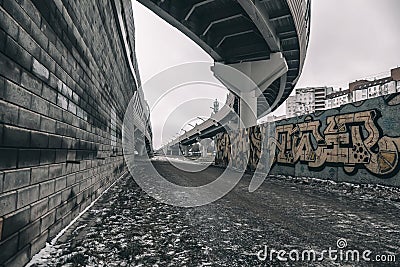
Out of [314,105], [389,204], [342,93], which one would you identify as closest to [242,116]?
[389,204]

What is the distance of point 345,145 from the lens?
34.7ft

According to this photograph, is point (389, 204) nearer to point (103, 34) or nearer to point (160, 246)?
point (160, 246)

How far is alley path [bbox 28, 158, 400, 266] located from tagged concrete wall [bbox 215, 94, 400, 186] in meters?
2.83

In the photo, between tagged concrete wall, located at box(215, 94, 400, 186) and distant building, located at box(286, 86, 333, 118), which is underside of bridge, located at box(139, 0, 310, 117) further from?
distant building, located at box(286, 86, 333, 118)

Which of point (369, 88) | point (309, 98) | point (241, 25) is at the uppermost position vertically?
point (309, 98)

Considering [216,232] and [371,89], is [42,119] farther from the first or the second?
[371,89]

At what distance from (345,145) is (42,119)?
10.6 m

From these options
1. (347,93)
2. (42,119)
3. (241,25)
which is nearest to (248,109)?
(241,25)

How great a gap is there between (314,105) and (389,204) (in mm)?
126492

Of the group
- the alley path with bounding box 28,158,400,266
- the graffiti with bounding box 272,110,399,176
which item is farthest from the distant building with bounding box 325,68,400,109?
the alley path with bounding box 28,158,400,266

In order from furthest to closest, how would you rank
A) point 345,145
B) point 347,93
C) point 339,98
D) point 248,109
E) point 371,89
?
point 339,98, point 347,93, point 371,89, point 248,109, point 345,145

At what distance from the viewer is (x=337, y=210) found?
20.0 feet

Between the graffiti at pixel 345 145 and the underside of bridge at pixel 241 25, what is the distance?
28.9 feet

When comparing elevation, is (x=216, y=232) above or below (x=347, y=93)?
below
